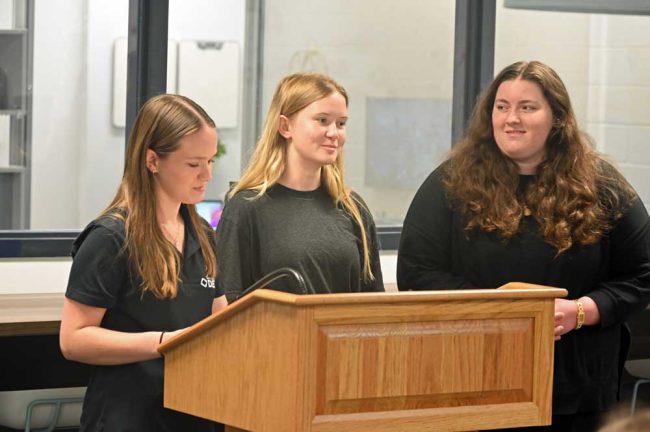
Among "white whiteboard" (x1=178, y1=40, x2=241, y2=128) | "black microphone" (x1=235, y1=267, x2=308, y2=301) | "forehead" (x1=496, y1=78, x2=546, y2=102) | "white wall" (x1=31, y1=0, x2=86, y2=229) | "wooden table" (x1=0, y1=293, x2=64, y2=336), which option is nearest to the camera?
"black microphone" (x1=235, y1=267, x2=308, y2=301)

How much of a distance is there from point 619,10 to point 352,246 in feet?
8.85

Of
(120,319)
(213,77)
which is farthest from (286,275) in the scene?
(213,77)

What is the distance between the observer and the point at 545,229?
2.71 meters

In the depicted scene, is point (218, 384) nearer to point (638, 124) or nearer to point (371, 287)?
point (371, 287)

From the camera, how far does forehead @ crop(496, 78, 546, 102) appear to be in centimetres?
277

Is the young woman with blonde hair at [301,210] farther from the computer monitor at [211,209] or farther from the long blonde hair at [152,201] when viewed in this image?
the computer monitor at [211,209]

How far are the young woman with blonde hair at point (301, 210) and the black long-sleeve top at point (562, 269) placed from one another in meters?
0.14

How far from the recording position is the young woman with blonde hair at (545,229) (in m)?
2.70

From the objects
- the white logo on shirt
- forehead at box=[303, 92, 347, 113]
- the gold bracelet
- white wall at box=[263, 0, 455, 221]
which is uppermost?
white wall at box=[263, 0, 455, 221]

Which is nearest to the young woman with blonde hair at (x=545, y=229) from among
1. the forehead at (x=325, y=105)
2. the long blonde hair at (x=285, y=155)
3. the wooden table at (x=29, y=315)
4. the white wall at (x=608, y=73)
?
the long blonde hair at (x=285, y=155)

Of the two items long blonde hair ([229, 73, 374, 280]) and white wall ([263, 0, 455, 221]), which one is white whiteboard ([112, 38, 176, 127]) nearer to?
white wall ([263, 0, 455, 221])

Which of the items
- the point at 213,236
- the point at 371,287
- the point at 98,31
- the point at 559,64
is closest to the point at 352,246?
the point at 371,287

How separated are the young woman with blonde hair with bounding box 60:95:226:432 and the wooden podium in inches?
8.9

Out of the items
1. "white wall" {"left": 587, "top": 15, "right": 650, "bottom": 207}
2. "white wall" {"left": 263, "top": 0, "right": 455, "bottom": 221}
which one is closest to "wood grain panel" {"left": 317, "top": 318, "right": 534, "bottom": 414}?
"white wall" {"left": 263, "top": 0, "right": 455, "bottom": 221}
